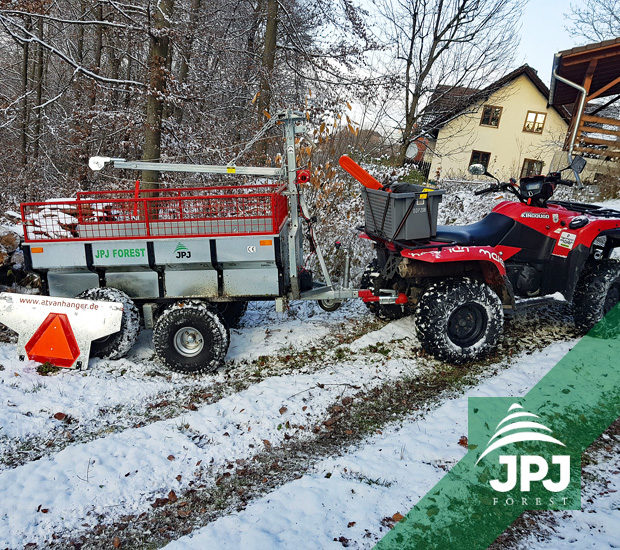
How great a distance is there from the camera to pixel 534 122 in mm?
22438

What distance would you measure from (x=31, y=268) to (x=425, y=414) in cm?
419

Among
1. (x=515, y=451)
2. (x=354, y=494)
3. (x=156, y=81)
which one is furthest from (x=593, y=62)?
(x=354, y=494)

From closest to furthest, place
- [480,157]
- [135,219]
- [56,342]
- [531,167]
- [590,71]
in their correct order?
[56,342]
[135,219]
[590,71]
[531,167]
[480,157]

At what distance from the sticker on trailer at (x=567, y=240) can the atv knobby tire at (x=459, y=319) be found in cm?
109

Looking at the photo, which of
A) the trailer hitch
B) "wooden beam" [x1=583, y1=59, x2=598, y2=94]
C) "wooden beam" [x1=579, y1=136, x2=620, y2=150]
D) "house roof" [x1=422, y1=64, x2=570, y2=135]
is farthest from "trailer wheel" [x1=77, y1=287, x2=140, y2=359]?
"wooden beam" [x1=583, y1=59, x2=598, y2=94]

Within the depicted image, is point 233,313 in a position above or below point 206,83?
below

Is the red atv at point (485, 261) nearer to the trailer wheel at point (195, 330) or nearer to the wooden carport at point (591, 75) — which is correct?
the trailer wheel at point (195, 330)

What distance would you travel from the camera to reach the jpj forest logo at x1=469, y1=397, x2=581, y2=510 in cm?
278

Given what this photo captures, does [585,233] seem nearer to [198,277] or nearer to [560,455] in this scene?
[560,455]

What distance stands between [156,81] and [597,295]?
7.05m

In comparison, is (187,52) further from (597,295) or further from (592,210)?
(597,295)

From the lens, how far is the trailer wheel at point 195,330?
4348 mm

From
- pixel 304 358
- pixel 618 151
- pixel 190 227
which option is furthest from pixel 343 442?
pixel 618 151

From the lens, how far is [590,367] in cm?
446
